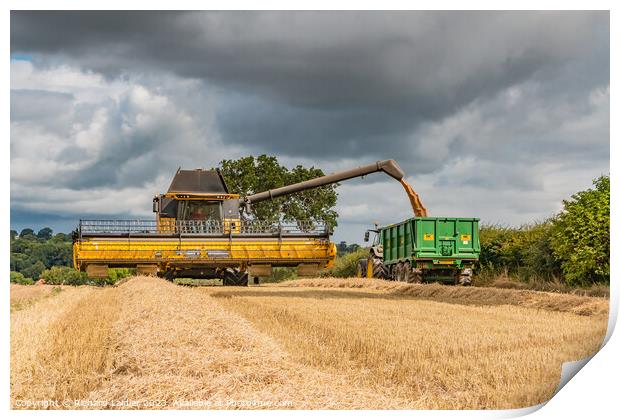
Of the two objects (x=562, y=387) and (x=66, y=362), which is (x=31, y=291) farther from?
(x=562, y=387)

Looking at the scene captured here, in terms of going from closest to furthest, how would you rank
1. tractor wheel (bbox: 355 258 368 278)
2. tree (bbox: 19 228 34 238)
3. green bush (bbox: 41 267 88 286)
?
tree (bbox: 19 228 34 238), green bush (bbox: 41 267 88 286), tractor wheel (bbox: 355 258 368 278)

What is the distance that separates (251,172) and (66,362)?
28.6 meters

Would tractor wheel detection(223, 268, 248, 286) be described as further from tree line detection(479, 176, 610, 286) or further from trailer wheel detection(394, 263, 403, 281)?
tree line detection(479, 176, 610, 286)

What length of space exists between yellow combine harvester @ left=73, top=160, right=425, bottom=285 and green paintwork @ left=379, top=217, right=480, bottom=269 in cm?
364

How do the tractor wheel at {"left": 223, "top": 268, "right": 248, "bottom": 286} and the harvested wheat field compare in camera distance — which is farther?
the tractor wheel at {"left": 223, "top": 268, "right": 248, "bottom": 286}

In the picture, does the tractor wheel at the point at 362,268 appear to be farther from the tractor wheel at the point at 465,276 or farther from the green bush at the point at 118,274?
the green bush at the point at 118,274

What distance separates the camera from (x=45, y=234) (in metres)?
9.09

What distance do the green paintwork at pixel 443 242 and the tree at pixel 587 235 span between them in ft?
17.7

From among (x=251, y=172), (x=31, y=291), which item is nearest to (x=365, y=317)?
(x=31, y=291)

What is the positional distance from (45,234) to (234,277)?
51.3 ft

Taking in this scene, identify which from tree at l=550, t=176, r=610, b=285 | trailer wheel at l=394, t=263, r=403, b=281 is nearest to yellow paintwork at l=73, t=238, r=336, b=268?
trailer wheel at l=394, t=263, r=403, b=281

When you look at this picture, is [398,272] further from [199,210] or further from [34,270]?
[34,270]

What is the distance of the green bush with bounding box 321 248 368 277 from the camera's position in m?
38.9
